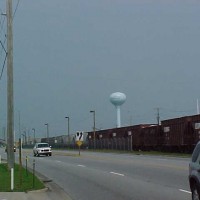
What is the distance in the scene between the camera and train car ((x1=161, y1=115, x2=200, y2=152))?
49.3m

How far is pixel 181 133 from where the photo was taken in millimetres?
52219

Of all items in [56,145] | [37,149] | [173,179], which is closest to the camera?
[173,179]

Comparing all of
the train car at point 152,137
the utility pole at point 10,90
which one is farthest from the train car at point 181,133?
the utility pole at point 10,90

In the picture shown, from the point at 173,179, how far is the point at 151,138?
4228 centimetres

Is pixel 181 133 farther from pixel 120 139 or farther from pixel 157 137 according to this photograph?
pixel 120 139

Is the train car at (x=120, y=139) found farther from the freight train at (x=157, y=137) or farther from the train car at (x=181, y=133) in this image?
the train car at (x=181, y=133)

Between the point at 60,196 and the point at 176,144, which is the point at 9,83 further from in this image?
the point at 176,144

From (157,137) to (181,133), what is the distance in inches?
337

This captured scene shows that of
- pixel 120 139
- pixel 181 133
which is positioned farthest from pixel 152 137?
pixel 120 139

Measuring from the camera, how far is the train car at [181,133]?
49312 millimetres

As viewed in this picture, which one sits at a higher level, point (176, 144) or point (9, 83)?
point (9, 83)

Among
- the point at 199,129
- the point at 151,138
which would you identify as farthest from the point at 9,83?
the point at 151,138

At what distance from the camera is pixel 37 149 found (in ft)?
200

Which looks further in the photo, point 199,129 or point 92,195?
point 199,129
